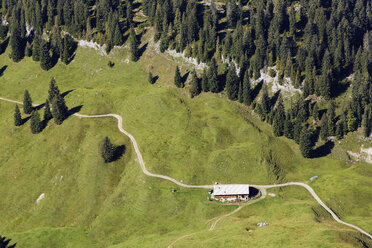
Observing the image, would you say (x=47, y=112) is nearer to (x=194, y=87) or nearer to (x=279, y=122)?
(x=194, y=87)

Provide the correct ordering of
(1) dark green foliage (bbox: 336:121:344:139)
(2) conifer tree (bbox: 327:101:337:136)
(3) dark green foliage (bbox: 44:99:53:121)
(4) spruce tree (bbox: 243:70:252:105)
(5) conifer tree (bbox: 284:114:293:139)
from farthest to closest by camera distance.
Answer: (3) dark green foliage (bbox: 44:99:53:121) < (4) spruce tree (bbox: 243:70:252:105) < (5) conifer tree (bbox: 284:114:293:139) < (2) conifer tree (bbox: 327:101:337:136) < (1) dark green foliage (bbox: 336:121:344:139)

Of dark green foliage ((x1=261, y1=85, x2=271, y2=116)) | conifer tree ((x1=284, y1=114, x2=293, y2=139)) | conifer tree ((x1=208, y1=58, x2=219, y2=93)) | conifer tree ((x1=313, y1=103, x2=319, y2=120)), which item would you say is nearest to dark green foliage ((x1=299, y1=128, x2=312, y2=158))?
conifer tree ((x1=284, y1=114, x2=293, y2=139))

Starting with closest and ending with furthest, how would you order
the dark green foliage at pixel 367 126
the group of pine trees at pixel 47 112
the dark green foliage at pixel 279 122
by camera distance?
the dark green foliage at pixel 367 126
the dark green foliage at pixel 279 122
the group of pine trees at pixel 47 112

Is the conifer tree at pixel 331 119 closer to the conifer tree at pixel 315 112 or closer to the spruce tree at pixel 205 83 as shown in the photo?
the conifer tree at pixel 315 112

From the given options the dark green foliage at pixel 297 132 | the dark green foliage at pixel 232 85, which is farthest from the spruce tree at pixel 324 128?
the dark green foliage at pixel 232 85

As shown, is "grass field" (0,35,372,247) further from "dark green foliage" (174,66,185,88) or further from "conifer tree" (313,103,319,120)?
"conifer tree" (313,103,319,120)

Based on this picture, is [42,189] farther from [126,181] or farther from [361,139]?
[361,139]

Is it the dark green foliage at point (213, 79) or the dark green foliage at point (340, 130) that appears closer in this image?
the dark green foliage at point (340, 130)
